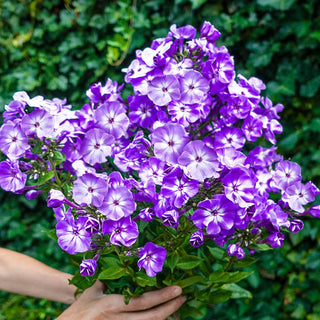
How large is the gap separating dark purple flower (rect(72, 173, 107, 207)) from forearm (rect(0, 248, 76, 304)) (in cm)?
54

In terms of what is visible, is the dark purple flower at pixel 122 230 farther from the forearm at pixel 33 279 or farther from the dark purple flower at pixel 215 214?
the forearm at pixel 33 279

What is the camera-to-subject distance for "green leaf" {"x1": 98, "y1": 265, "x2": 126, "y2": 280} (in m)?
0.84

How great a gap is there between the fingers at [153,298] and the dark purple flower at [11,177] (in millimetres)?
357

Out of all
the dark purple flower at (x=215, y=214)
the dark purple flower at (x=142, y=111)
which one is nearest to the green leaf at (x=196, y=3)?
the dark purple flower at (x=142, y=111)

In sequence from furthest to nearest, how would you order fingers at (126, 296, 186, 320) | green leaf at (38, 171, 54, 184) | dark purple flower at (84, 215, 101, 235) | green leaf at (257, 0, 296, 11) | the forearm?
green leaf at (257, 0, 296, 11)
the forearm
fingers at (126, 296, 186, 320)
green leaf at (38, 171, 54, 184)
dark purple flower at (84, 215, 101, 235)

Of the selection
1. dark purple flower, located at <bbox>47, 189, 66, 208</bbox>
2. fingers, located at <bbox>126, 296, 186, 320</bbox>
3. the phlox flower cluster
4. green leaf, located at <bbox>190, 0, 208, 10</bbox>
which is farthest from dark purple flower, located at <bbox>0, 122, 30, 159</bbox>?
green leaf, located at <bbox>190, 0, 208, 10</bbox>

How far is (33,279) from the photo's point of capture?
120 centimetres

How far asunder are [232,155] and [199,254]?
33 centimetres

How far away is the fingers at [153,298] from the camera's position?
0.91 meters

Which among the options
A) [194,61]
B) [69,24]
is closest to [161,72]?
[194,61]

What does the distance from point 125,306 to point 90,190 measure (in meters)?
0.35

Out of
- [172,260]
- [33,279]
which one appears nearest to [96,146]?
[172,260]

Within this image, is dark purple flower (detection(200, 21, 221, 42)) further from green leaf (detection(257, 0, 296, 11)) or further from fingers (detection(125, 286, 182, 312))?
green leaf (detection(257, 0, 296, 11))

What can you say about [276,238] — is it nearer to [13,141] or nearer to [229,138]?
[229,138]
